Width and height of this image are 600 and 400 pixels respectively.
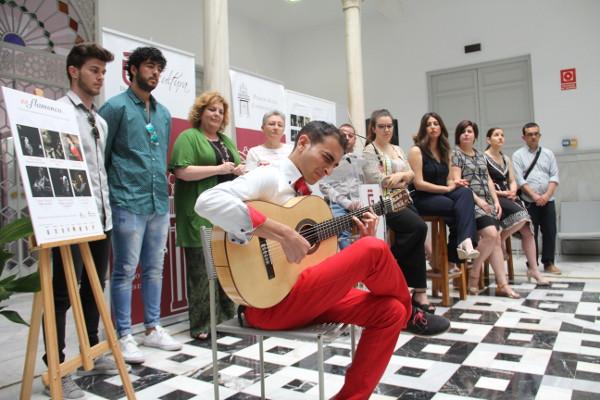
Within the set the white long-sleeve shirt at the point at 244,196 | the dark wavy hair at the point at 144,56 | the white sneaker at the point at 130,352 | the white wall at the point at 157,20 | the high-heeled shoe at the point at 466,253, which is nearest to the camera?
the white long-sleeve shirt at the point at 244,196

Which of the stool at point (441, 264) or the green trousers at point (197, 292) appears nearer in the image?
the green trousers at point (197, 292)

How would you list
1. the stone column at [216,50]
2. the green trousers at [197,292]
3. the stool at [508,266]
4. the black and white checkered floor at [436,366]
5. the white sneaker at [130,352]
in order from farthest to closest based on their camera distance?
1. the stool at [508,266]
2. the stone column at [216,50]
3. the green trousers at [197,292]
4. the white sneaker at [130,352]
5. the black and white checkered floor at [436,366]

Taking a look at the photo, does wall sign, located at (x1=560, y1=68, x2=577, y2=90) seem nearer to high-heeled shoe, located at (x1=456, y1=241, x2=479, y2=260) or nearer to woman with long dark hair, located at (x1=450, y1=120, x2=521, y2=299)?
woman with long dark hair, located at (x1=450, y1=120, x2=521, y2=299)

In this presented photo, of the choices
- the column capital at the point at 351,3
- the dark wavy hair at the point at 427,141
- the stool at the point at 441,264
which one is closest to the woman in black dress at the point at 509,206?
the stool at the point at 441,264

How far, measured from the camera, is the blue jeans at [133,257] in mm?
2562

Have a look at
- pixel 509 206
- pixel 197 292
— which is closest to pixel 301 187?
pixel 197 292

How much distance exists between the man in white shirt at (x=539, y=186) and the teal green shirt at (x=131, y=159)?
158 inches

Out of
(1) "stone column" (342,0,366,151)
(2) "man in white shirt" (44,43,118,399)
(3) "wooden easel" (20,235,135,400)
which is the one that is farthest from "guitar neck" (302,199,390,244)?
(1) "stone column" (342,0,366,151)

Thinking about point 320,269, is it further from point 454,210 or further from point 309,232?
point 454,210

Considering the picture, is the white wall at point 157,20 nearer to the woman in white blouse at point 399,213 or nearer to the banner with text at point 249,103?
the banner with text at point 249,103

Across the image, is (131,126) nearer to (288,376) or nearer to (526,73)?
(288,376)

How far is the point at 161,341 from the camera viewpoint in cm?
278

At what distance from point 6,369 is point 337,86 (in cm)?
743

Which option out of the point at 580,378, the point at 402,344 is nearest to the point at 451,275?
the point at 402,344
